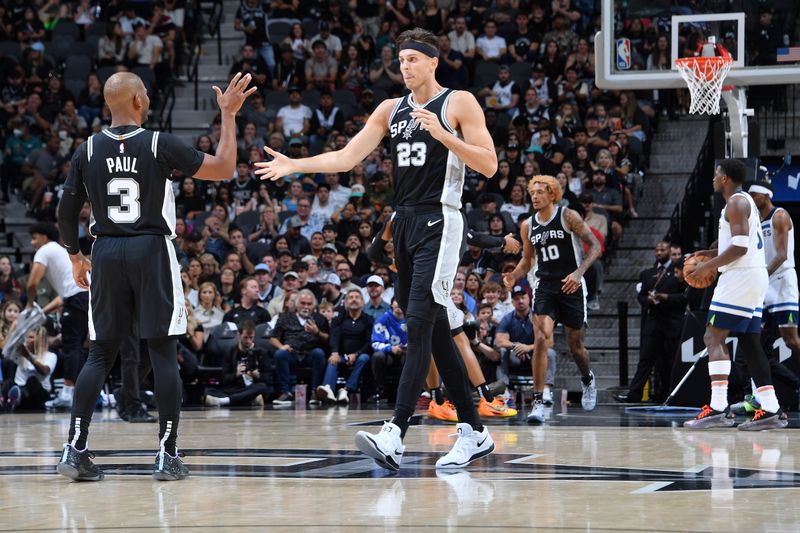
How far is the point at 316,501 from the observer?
4.87 meters

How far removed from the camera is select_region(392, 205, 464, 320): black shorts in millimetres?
6043

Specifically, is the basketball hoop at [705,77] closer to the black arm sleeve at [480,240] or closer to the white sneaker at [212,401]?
the black arm sleeve at [480,240]

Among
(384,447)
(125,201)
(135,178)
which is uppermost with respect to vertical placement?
(135,178)

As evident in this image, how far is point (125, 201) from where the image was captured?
5855mm

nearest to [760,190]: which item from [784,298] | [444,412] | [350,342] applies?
[784,298]

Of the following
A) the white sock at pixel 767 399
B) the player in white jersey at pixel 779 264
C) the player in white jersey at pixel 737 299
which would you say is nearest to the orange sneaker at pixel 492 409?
the player in white jersey at pixel 737 299

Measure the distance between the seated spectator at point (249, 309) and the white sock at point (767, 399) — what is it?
6762mm

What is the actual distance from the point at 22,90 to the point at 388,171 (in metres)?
6.95

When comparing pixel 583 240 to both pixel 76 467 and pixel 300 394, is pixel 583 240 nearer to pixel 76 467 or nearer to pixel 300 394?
pixel 300 394

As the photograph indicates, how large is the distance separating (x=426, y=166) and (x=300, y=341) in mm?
7798

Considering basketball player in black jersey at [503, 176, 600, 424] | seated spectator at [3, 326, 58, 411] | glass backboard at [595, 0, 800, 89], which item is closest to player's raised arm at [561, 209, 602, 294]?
basketball player in black jersey at [503, 176, 600, 424]

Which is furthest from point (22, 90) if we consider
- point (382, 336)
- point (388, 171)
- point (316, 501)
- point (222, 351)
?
point (316, 501)

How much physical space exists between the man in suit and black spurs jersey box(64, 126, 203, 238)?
7.94m

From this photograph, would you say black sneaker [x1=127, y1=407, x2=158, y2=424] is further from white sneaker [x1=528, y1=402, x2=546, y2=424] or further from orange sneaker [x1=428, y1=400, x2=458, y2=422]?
white sneaker [x1=528, y1=402, x2=546, y2=424]
